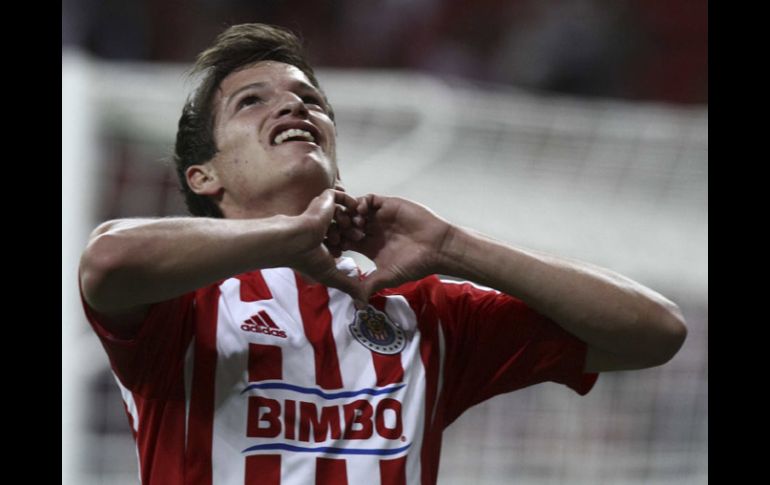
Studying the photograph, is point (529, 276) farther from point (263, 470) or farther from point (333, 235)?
point (263, 470)

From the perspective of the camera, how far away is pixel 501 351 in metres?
2.28

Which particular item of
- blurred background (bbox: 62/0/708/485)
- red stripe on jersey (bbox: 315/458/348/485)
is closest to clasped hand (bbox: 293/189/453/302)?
red stripe on jersey (bbox: 315/458/348/485)

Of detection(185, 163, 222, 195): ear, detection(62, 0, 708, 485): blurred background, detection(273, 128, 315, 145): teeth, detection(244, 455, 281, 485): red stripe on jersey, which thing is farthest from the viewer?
detection(62, 0, 708, 485): blurred background

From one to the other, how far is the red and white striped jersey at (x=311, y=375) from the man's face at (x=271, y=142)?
0.20m

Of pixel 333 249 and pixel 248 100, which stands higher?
pixel 248 100

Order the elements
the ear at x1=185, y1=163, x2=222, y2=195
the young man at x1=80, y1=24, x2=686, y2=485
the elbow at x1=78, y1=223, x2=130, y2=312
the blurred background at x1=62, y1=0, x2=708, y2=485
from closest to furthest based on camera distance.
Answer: the elbow at x1=78, y1=223, x2=130, y2=312
the young man at x1=80, y1=24, x2=686, y2=485
the ear at x1=185, y1=163, x2=222, y2=195
the blurred background at x1=62, y1=0, x2=708, y2=485

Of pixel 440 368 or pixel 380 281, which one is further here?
pixel 440 368

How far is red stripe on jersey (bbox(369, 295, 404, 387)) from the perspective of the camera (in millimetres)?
2145

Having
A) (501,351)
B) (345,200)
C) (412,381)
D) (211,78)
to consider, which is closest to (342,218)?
(345,200)

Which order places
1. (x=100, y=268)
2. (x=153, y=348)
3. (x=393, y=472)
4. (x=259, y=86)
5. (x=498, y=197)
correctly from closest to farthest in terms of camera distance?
(x=100, y=268)
(x=153, y=348)
(x=393, y=472)
(x=259, y=86)
(x=498, y=197)

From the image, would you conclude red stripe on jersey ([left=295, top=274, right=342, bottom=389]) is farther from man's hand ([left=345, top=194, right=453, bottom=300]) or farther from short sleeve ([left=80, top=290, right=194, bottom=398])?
short sleeve ([left=80, top=290, right=194, bottom=398])

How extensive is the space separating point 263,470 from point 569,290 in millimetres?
751

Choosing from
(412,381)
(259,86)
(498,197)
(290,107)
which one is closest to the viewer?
→ (412,381)

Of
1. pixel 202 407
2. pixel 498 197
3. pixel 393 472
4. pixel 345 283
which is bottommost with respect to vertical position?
pixel 393 472
